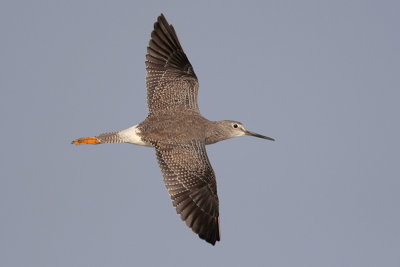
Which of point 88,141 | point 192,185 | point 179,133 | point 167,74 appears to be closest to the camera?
point 192,185

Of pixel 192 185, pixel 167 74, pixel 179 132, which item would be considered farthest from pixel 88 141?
pixel 192 185

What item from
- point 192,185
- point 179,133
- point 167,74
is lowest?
point 192,185

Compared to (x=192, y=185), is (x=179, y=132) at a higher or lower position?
higher

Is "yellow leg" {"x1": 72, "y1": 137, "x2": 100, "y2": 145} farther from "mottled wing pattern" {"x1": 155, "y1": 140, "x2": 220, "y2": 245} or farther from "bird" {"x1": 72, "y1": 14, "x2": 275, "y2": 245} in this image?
"mottled wing pattern" {"x1": 155, "y1": 140, "x2": 220, "y2": 245}

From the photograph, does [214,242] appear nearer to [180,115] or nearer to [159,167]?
[159,167]

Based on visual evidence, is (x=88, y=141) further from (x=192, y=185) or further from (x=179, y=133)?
(x=192, y=185)

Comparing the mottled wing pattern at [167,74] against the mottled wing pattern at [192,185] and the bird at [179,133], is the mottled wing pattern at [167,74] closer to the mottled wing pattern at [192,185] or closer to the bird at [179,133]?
the bird at [179,133]

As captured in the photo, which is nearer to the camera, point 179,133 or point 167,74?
point 179,133
